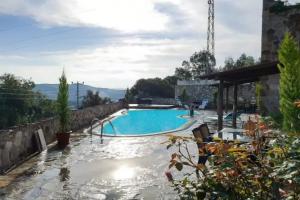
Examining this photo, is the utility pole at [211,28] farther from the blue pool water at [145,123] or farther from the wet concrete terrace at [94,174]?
the wet concrete terrace at [94,174]

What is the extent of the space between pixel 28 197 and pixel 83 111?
13485 mm

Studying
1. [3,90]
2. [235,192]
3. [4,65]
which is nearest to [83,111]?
[235,192]

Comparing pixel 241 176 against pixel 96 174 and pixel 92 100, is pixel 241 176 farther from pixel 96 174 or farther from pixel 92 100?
pixel 92 100

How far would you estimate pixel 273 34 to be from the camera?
19797 mm

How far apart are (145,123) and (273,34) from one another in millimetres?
10982

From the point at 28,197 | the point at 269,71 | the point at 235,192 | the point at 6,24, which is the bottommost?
the point at 28,197

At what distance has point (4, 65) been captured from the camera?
56.0 meters

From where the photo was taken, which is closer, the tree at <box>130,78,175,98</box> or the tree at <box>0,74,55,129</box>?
the tree at <box>0,74,55,129</box>

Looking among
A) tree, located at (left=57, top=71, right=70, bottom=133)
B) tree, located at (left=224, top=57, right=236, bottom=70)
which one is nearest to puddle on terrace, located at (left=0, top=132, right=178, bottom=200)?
tree, located at (left=57, top=71, right=70, bottom=133)

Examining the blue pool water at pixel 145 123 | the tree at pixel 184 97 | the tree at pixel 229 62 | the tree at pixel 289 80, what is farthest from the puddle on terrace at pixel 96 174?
the tree at pixel 229 62

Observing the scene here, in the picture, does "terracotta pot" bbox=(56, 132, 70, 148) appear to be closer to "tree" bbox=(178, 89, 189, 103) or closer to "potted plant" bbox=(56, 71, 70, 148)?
"potted plant" bbox=(56, 71, 70, 148)

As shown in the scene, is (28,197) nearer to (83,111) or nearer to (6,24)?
(83,111)

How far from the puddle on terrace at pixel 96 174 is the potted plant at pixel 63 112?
0.44 meters

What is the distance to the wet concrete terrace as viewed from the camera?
785 centimetres
